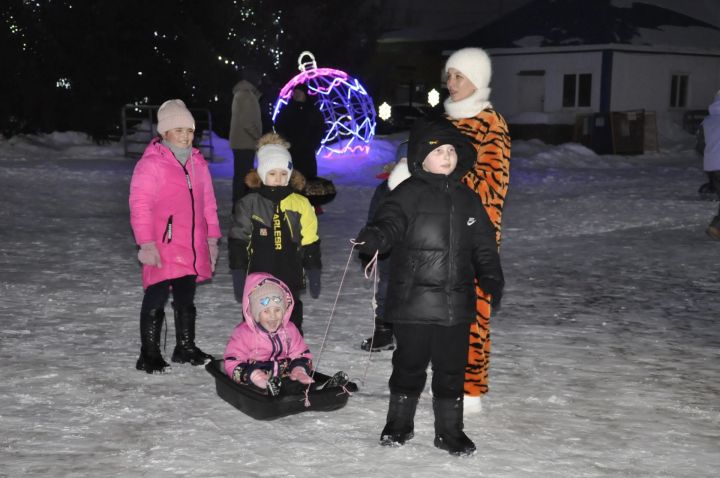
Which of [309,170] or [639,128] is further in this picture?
[639,128]

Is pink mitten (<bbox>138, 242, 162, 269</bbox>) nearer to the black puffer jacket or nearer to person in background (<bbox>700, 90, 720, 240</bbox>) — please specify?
the black puffer jacket

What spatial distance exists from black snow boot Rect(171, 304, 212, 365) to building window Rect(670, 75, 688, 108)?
2872 cm

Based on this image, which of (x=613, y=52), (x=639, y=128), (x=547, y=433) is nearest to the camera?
(x=547, y=433)

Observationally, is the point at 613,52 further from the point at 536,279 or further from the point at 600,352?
the point at 600,352

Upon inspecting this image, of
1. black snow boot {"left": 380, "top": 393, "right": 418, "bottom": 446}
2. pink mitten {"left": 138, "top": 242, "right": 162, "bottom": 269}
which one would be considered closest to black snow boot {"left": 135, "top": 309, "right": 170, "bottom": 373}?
pink mitten {"left": 138, "top": 242, "right": 162, "bottom": 269}

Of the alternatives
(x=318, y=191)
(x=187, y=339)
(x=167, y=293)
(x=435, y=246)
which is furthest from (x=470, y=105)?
(x=318, y=191)

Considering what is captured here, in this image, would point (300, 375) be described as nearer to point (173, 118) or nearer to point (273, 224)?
point (273, 224)

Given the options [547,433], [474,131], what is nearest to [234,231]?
[474,131]

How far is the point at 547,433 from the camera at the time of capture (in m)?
4.59

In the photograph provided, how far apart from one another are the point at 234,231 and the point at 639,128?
24.2 m

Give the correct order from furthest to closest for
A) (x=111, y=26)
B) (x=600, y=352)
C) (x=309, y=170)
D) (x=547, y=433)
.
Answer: (x=111, y=26) → (x=309, y=170) → (x=600, y=352) → (x=547, y=433)

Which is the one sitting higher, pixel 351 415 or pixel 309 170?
pixel 309 170

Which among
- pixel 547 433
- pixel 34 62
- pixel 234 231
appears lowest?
pixel 547 433

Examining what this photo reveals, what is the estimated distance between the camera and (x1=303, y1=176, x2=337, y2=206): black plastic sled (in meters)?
11.2
